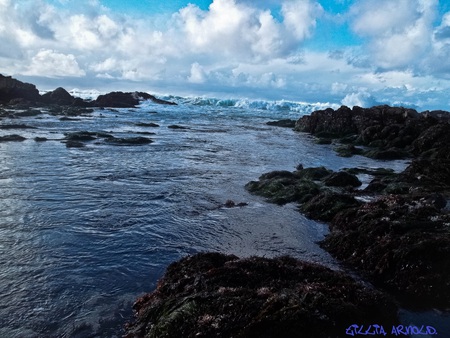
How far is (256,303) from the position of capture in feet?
17.7

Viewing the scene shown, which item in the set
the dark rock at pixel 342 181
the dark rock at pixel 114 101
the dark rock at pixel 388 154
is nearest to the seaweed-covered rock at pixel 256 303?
the dark rock at pixel 342 181

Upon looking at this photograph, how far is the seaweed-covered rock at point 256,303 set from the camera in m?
5.08

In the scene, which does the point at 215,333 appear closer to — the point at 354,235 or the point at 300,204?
the point at 354,235

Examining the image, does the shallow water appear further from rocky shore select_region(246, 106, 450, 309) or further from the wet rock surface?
the wet rock surface

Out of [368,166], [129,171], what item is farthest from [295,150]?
[129,171]

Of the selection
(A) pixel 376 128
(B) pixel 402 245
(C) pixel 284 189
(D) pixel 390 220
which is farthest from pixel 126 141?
(B) pixel 402 245

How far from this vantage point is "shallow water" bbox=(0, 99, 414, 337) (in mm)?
6645

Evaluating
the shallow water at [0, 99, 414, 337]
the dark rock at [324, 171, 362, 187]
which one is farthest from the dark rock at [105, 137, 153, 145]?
the dark rock at [324, 171, 362, 187]

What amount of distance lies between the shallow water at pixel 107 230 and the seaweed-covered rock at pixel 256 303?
94 cm

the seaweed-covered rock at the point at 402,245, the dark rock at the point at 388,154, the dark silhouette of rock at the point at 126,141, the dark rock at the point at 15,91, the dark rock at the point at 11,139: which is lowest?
the dark silhouette of rock at the point at 126,141

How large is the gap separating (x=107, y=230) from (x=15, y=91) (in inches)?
2772

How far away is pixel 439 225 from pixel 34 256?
9.78 meters

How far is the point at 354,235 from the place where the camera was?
917cm

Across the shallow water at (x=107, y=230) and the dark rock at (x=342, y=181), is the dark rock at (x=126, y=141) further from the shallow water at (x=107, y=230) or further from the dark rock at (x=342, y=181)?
the dark rock at (x=342, y=181)
